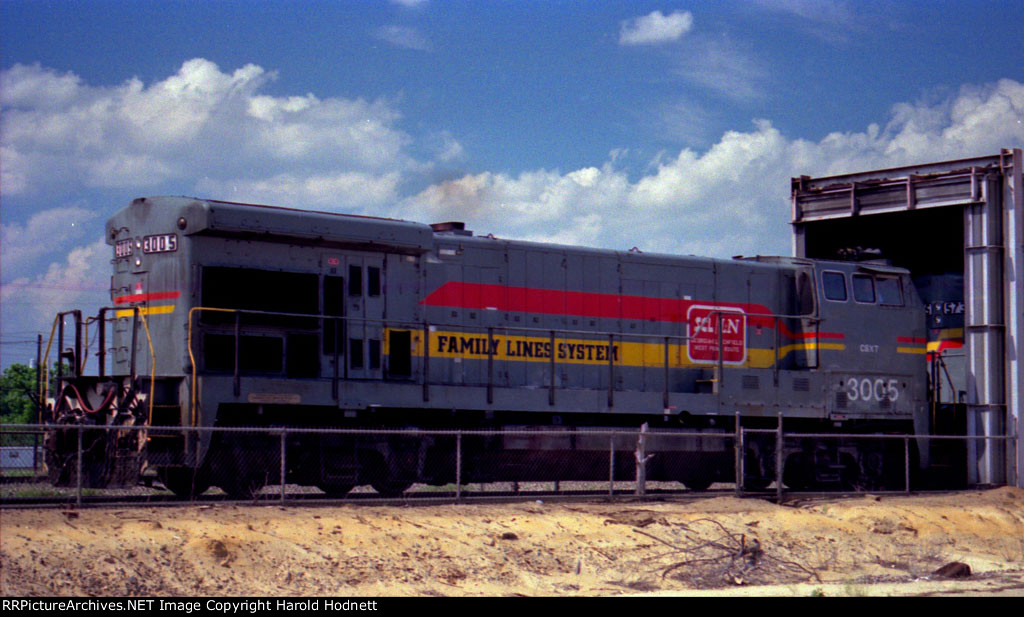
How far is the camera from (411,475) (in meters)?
16.5

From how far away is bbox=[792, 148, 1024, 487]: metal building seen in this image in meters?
22.2

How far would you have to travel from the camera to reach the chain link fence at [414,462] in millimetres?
14445

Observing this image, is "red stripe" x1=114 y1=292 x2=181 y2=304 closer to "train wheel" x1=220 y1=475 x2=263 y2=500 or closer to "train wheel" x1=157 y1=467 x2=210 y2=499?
"train wheel" x1=157 y1=467 x2=210 y2=499

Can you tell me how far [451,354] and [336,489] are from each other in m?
2.92

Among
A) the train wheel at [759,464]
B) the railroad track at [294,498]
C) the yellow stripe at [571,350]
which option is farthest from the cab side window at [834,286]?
the railroad track at [294,498]

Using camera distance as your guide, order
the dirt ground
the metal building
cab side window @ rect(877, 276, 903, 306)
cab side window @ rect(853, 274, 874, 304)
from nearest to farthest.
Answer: the dirt ground
cab side window @ rect(853, 274, 874, 304)
cab side window @ rect(877, 276, 903, 306)
the metal building

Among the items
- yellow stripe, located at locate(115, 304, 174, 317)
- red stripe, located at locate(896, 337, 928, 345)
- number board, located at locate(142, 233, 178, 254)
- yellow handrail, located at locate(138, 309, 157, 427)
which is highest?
number board, located at locate(142, 233, 178, 254)

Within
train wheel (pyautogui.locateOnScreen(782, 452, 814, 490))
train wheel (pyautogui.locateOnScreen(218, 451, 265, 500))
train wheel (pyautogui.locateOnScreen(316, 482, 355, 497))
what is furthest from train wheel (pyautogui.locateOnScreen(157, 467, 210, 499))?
train wheel (pyautogui.locateOnScreen(782, 452, 814, 490))

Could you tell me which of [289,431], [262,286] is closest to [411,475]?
[289,431]

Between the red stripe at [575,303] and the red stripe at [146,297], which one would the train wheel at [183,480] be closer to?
the red stripe at [146,297]

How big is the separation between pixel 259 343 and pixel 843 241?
15.7 m

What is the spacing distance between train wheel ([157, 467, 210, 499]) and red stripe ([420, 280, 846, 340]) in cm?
453

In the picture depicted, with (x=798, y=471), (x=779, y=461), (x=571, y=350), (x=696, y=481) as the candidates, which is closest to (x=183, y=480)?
(x=571, y=350)

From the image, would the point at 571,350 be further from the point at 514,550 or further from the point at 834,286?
the point at 834,286
